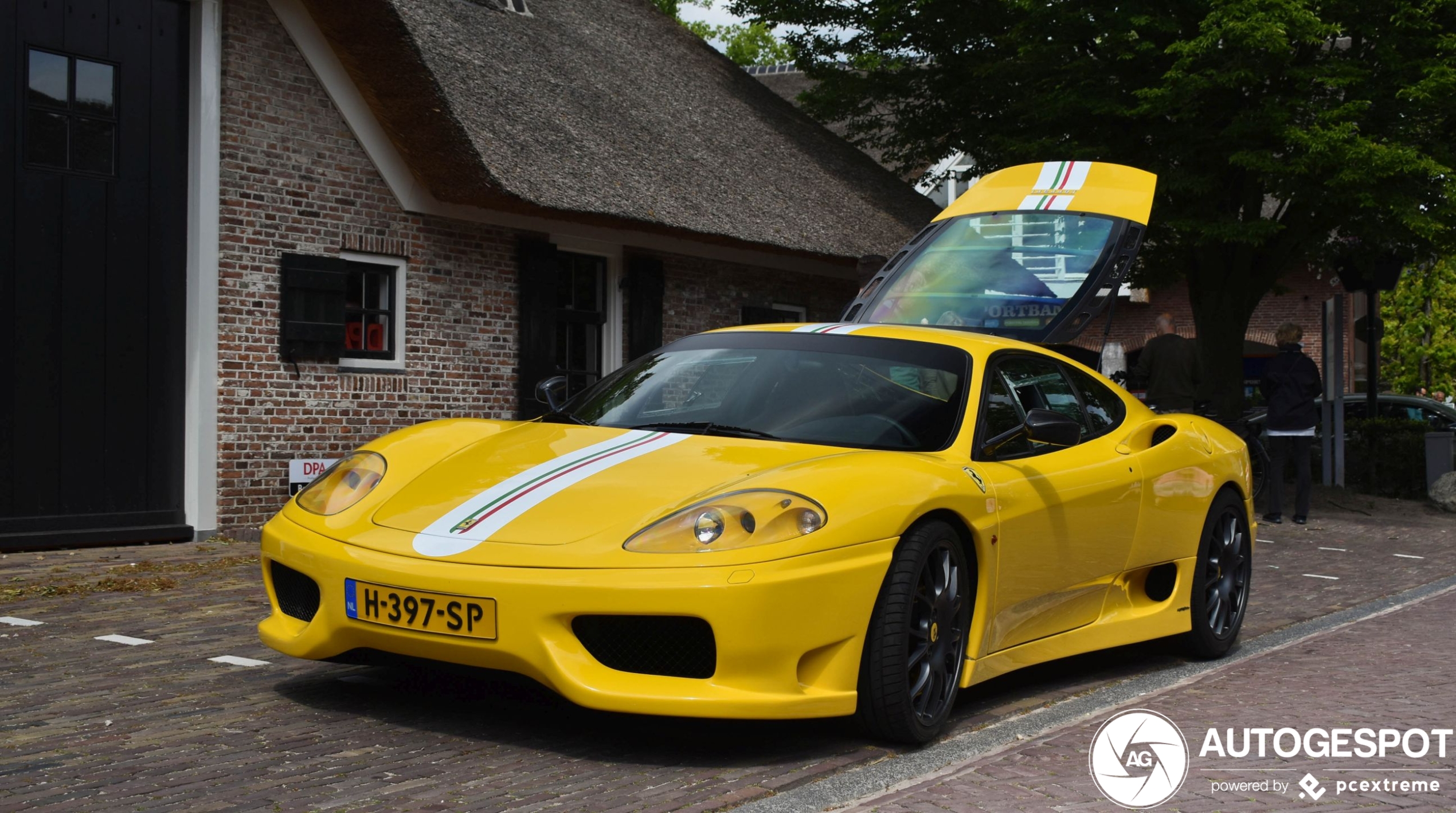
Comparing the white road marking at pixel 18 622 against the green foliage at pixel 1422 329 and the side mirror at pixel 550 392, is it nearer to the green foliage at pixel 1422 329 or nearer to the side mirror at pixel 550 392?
the side mirror at pixel 550 392

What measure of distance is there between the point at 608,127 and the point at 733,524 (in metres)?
11.9

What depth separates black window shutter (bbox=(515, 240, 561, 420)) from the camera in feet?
46.8

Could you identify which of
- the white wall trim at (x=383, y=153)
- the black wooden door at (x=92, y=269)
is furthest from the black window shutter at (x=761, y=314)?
the black wooden door at (x=92, y=269)

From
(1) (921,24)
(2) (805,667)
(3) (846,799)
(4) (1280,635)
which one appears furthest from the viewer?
(1) (921,24)

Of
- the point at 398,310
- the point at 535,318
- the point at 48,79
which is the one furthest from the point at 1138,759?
the point at 535,318

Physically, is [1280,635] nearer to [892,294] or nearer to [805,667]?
[805,667]

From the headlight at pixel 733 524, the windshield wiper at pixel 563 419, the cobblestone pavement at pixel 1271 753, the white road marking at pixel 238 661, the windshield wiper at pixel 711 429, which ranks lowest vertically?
the cobblestone pavement at pixel 1271 753

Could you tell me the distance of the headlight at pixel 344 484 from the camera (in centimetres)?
490

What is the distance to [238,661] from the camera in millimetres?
5727

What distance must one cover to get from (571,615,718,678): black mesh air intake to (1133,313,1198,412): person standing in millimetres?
10851

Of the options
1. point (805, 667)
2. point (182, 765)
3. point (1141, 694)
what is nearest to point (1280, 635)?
point (1141, 694)

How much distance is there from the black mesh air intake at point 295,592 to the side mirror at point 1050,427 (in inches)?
98.6

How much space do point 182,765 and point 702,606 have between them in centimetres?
153

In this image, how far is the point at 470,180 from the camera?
496 inches
